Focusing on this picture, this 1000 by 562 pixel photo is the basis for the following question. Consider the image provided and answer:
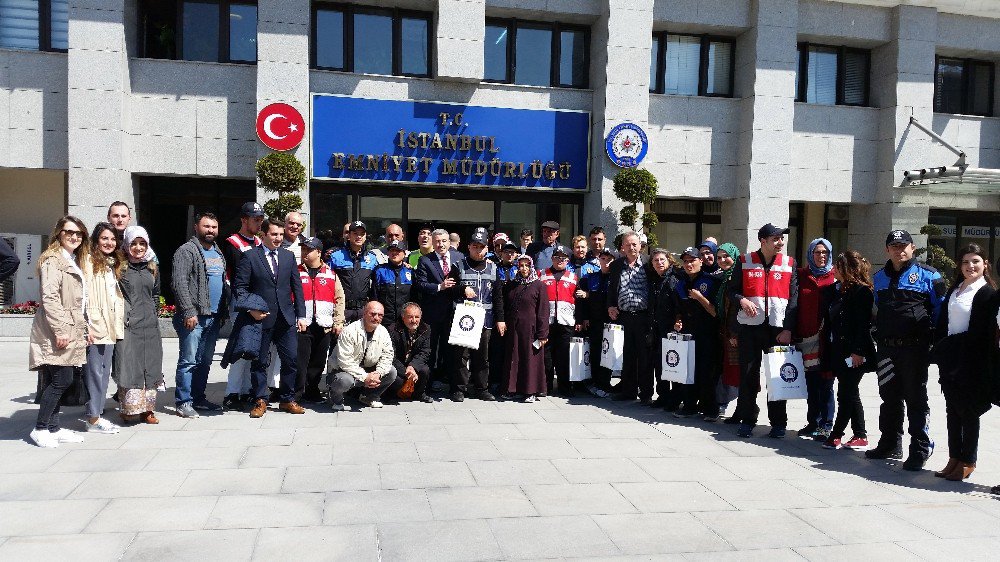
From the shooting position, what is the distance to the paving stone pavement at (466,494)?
428cm

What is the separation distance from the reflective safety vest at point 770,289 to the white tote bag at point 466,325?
3.06 m

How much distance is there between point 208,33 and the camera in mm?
14469

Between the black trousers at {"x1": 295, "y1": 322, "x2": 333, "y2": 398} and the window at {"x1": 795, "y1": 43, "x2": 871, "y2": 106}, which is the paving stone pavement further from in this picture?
the window at {"x1": 795, "y1": 43, "x2": 871, "y2": 106}

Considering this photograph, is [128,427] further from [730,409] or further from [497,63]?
[497,63]

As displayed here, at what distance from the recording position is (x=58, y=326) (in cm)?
605

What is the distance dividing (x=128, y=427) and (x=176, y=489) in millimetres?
2241

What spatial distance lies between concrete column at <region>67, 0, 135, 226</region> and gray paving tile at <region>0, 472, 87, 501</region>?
9288 millimetres

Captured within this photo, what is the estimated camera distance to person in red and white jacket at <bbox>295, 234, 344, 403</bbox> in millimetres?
8000

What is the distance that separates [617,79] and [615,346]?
8189mm

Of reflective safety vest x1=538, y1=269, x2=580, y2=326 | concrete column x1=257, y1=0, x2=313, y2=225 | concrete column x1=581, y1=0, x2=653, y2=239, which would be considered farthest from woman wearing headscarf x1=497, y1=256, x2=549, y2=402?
concrete column x1=257, y1=0, x2=313, y2=225

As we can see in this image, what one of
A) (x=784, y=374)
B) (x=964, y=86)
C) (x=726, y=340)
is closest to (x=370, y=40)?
(x=726, y=340)

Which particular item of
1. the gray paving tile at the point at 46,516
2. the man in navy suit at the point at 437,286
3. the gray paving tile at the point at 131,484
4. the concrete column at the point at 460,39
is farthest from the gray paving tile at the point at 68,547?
the concrete column at the point at 460,39

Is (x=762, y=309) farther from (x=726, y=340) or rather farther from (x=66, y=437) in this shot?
(x=66, y=437)

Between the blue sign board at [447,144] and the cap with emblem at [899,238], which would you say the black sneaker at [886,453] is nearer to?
the cap with emblem at [899,238]
